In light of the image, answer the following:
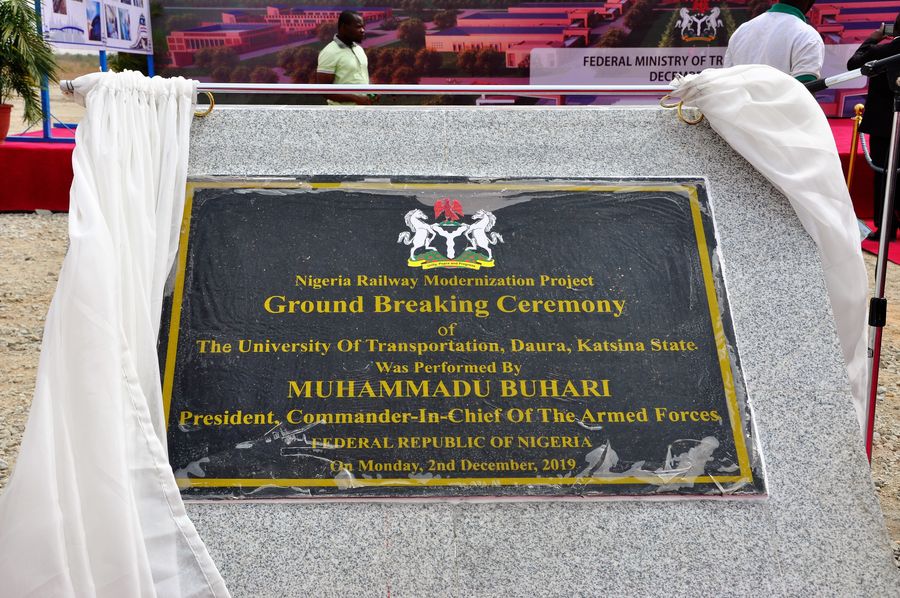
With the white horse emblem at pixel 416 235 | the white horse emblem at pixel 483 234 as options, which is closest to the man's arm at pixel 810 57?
the white horse emblem at pixel 483 234

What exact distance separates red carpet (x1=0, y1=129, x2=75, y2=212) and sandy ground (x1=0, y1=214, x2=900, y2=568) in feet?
0.35

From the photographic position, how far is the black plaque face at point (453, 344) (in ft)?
6.32

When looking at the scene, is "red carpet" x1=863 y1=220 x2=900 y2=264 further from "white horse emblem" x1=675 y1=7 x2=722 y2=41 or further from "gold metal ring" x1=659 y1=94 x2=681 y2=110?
"gold metal ring" x1=659 y1=94 x2=681 y2=110

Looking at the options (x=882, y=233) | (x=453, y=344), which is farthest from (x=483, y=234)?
(x=882, y=233)

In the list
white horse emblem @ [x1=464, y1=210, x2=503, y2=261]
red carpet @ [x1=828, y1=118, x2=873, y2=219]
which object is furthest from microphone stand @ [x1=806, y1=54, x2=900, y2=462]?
red carpet @ [x1=828, y1=118, x2=873, y2=219]

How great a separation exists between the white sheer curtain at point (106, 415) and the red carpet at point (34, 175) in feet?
14.0

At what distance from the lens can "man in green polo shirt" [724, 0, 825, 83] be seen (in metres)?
3.64

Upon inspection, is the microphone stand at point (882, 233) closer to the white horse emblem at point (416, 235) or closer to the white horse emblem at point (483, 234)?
the white horse emblem at point (483, 234)

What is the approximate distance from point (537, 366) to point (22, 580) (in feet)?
3.95

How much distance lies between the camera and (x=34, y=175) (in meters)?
6.04

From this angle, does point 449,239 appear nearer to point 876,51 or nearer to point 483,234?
point 483,234

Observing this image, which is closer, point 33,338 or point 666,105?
point 666,105

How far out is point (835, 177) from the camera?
88.6 inches

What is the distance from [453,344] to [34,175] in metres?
5.12
